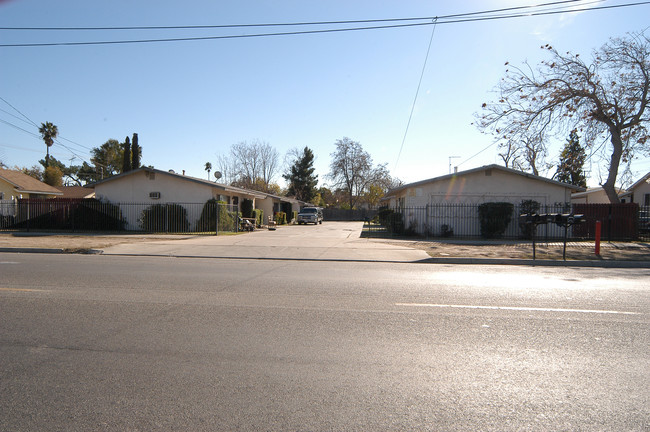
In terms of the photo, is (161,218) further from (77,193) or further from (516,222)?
(77,193)

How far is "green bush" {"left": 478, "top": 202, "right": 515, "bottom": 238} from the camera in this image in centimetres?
2148

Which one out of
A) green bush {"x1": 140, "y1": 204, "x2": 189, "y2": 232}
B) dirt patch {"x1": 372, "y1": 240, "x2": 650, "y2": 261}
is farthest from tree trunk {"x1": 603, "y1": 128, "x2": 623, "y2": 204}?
green bush {"x1": 140, "y1": 204, "x2": 189, "y2": 232}

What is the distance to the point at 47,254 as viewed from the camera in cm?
1427

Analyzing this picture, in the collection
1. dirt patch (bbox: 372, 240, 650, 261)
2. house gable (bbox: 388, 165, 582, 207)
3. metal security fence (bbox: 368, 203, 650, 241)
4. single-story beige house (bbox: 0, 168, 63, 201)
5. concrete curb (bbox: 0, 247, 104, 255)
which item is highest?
single-story beige house (bbox: 0, 168, 63, 201)

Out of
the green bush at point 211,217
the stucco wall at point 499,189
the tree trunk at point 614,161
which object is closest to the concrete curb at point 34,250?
the green bush at point 211,217

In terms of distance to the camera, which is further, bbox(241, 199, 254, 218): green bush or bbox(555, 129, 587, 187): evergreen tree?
bbox(241, 199, 254, 218): green bush

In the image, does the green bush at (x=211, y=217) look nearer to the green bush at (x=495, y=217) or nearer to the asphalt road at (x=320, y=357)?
the green bush at (x=495, y=217)

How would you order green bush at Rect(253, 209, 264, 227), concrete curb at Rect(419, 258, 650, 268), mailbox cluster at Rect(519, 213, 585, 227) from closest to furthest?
mailbox cluster at Rect(519, 213, 585, 227) < concrete curb at Rect(419, 258, 650, 268) < green bush at Rect(253, 209, 264, 227)

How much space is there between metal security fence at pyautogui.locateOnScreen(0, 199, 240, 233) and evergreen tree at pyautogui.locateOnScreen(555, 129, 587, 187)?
2152cm

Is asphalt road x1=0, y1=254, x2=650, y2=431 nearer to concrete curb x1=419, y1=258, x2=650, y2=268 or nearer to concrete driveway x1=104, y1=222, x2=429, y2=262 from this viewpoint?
concrete curb x1=419, y1=258, x2=650, y2=268

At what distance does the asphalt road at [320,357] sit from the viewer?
3.24 meters

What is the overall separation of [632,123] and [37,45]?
29391mm

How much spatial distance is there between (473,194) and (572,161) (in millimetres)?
7546

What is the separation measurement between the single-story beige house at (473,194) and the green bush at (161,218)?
533 inches
